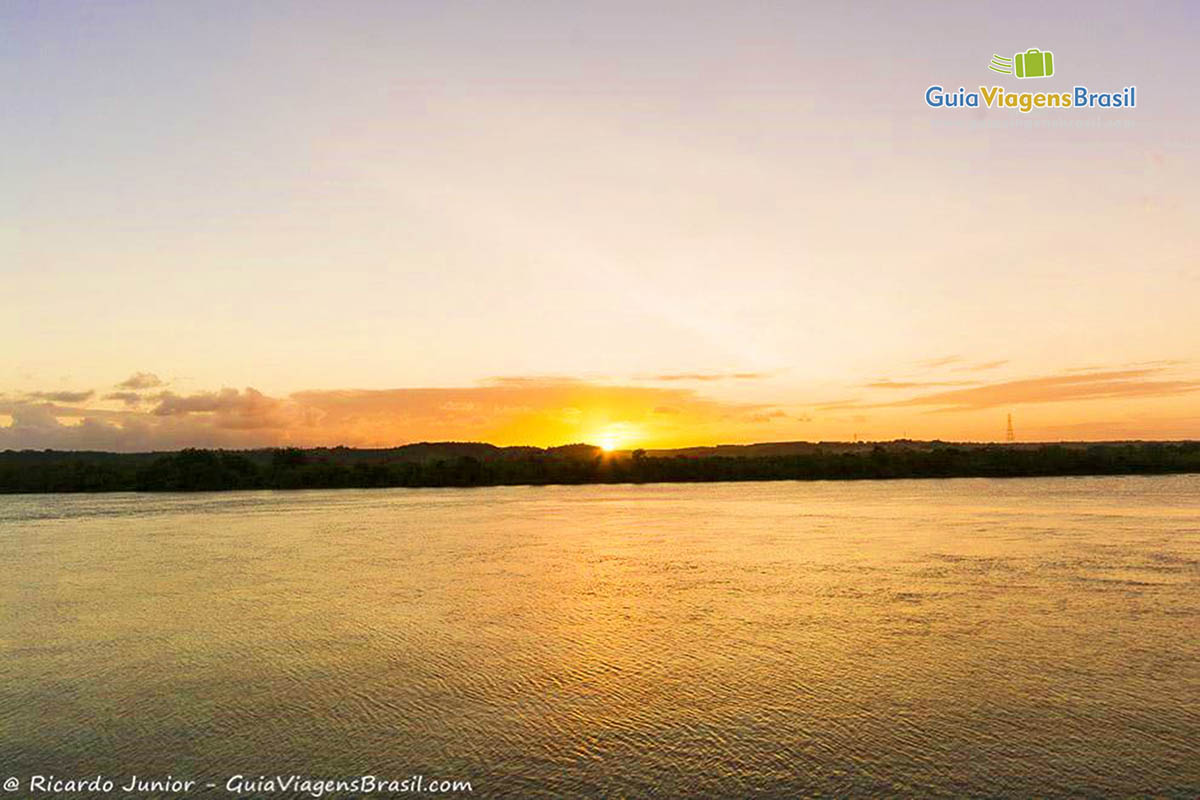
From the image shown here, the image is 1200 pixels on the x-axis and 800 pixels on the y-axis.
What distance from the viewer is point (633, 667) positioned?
10922 mm

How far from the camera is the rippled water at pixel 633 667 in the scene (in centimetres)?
765

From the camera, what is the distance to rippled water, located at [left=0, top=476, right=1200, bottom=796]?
7.65 m

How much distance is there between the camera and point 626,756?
7.81 m

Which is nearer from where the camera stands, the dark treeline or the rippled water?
the rippled water

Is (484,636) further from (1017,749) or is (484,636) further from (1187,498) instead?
(1187,498)

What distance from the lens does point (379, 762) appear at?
25.7 feet

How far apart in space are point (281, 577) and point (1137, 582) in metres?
19.5

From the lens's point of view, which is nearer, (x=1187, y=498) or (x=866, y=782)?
(x=866, y=782)

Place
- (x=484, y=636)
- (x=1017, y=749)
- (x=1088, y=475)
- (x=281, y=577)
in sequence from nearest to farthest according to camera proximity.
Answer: (x=1017, y=749), (x=484, y=636), (x=281, y=577), (x=1088, y=475)

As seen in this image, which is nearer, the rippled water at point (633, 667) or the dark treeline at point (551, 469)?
the rippled water at point (633, 667)

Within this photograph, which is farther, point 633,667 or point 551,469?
point 551,469

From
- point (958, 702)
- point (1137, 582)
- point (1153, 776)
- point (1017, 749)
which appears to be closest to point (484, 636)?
point (958, 702)

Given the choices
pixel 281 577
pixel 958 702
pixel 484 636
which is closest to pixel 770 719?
Result: pixel 958 702

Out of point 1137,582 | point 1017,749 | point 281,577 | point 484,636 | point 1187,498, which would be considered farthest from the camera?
point 1187,498
